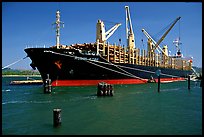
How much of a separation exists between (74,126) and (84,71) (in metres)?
27.8

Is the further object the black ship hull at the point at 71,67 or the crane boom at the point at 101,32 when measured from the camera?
the crane boom at the point at 101,32

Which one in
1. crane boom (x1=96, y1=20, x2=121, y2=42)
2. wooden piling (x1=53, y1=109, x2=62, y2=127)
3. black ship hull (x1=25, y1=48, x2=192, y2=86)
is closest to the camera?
wooden piling (x1=53, y1=109, x2=62, y2=127)

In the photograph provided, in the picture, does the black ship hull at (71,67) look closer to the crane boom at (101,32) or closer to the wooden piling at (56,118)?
the crane boom at (101,32)

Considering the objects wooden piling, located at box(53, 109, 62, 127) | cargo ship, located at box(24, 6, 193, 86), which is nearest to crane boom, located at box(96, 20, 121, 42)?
cargo ship, located at box(24, 6, 193, 86)

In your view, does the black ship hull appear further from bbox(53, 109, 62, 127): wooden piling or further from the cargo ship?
bbox(53, 109, 62, 127): wooden piling

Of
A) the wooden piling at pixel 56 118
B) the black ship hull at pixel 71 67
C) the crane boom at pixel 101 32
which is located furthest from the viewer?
the crane boom at pixel 101 32

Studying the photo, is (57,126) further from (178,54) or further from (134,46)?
(178,54)

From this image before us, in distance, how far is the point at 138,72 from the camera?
57281 millimetres

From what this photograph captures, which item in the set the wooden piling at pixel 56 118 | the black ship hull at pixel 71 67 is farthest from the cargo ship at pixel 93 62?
the wooden piling at pixel 56 118

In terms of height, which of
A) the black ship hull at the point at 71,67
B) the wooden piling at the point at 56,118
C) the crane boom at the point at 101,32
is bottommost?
the wooden piling at the point at 56,118

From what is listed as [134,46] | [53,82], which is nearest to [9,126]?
[53,82]

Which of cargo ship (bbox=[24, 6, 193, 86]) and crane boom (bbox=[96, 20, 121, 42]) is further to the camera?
crane boom (bbox=[96, 20, 121, 42])

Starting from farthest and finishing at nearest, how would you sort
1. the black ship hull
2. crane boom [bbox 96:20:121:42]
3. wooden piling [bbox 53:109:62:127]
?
crane boom [bbox 96:20:121:42], the black ship hull, wooden piling [bbox 53:109:62:127]

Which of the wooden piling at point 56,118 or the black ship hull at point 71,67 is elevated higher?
the black ship hull at point 71,67
